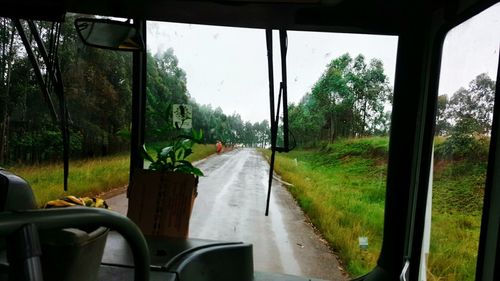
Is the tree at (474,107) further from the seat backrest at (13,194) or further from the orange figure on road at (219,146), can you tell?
the seat backrest at (13,194)

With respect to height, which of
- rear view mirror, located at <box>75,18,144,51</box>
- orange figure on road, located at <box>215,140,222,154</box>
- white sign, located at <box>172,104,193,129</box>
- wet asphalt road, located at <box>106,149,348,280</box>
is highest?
rear view mirror, located at <box>75,18,144,51</box>

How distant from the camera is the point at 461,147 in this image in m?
1.61

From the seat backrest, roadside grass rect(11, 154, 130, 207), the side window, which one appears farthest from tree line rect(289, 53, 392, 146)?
the seat backrest

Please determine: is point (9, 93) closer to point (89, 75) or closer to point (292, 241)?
point (89, 75)

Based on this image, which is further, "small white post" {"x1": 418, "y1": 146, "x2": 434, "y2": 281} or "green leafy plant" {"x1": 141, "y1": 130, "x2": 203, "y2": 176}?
"green leafy plant" {"x1": 141, "y1": 130, "x2": 203, "y2": 176}

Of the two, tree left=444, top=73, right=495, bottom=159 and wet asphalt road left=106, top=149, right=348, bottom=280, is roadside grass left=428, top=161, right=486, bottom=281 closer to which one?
tree left=444, top=73, right=495, bottom=159

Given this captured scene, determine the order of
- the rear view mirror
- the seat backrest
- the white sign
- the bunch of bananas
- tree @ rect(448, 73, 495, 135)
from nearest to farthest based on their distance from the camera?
the seat backrest, tree @ rect(448, 73, 495, 135), the rear view mirror, the bunch of bananas, the white sign

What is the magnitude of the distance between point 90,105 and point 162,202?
71 centimetres

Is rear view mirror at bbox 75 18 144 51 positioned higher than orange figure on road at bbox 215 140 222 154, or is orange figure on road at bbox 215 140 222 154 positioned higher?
rear view mirror at bbox 75 18 144 51

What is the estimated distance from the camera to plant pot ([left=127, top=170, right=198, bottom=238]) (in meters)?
2.26

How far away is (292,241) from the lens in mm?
2275

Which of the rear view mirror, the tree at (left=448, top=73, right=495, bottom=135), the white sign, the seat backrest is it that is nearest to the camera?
the seat backrest

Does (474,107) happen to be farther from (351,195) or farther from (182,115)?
(182,115)

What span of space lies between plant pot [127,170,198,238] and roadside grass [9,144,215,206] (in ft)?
0.69
